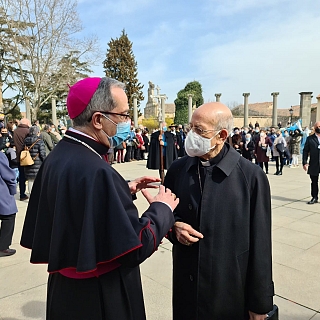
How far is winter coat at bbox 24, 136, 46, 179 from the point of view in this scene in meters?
7.68

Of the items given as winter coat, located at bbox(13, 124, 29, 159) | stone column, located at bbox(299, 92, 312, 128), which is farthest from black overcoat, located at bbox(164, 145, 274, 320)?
stone column, located at bbox(299, 92, 312, 128)

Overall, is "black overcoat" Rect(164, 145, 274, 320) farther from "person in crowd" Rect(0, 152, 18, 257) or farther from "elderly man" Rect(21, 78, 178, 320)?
"person in crowd" Rect(0, 152, 18, 257)

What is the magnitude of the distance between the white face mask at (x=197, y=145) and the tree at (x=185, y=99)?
2026 inches

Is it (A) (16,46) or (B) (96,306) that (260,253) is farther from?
(A) (16,46)

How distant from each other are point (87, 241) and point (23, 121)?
807 centimetres

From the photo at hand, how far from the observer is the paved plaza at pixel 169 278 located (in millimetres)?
3158

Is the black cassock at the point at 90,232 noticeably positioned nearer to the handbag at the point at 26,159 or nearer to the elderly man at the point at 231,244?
the elderly man at the point at 231,244

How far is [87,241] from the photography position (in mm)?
1420

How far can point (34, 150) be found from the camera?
7793 mm

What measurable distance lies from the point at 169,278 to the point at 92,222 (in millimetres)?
2711

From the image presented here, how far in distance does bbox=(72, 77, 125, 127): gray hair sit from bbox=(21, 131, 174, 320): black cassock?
9 cm

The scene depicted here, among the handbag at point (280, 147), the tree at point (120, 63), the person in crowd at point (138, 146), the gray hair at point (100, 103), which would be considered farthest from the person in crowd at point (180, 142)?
the tree at point (120, 63)

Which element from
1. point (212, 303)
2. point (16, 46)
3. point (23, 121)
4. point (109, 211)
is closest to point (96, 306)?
point (109, 211)

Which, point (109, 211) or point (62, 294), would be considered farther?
point (62, 294)
